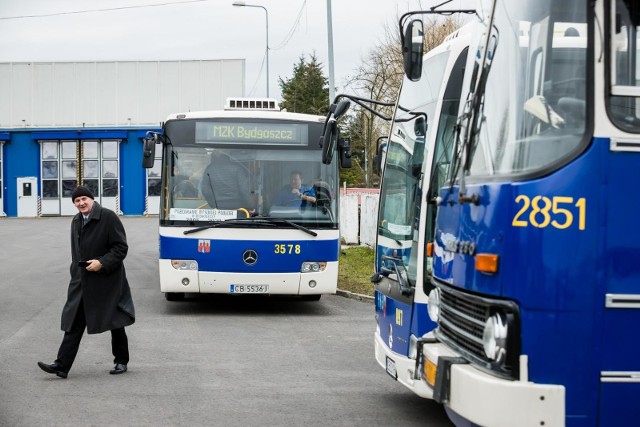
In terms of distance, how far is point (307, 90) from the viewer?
281 feet

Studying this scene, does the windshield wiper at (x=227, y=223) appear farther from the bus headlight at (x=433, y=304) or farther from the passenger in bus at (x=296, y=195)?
the bus headlight at (x=433, y=304)

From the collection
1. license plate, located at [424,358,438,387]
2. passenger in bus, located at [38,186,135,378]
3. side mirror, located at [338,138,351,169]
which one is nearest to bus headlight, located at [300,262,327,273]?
side mirror, located at [338,138,351,169]

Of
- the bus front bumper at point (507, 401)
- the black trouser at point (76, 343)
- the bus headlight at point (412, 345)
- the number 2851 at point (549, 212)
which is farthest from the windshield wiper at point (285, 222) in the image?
the number 2851 at point (549, 212)

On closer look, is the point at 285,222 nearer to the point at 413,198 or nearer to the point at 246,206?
the point at 246,206

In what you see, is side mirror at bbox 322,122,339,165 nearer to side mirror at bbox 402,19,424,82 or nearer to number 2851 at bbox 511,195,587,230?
side mirror at bbox 402,19,424,82

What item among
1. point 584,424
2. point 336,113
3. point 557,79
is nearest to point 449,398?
point 584,424

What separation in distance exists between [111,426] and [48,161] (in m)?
47.2

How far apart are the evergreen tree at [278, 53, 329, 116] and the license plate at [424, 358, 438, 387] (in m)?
76.3

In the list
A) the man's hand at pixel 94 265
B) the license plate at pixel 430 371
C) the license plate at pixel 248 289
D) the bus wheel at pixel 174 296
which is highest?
the man's hand at pixel 94 265

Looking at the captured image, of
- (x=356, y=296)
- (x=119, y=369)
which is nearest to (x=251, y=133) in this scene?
(x=356, y=296)

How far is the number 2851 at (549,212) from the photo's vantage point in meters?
4.86

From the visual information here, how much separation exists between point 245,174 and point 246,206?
0.51 m

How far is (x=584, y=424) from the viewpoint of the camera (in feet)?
16.1

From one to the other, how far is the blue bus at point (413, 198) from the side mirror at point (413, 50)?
3.20 ft
